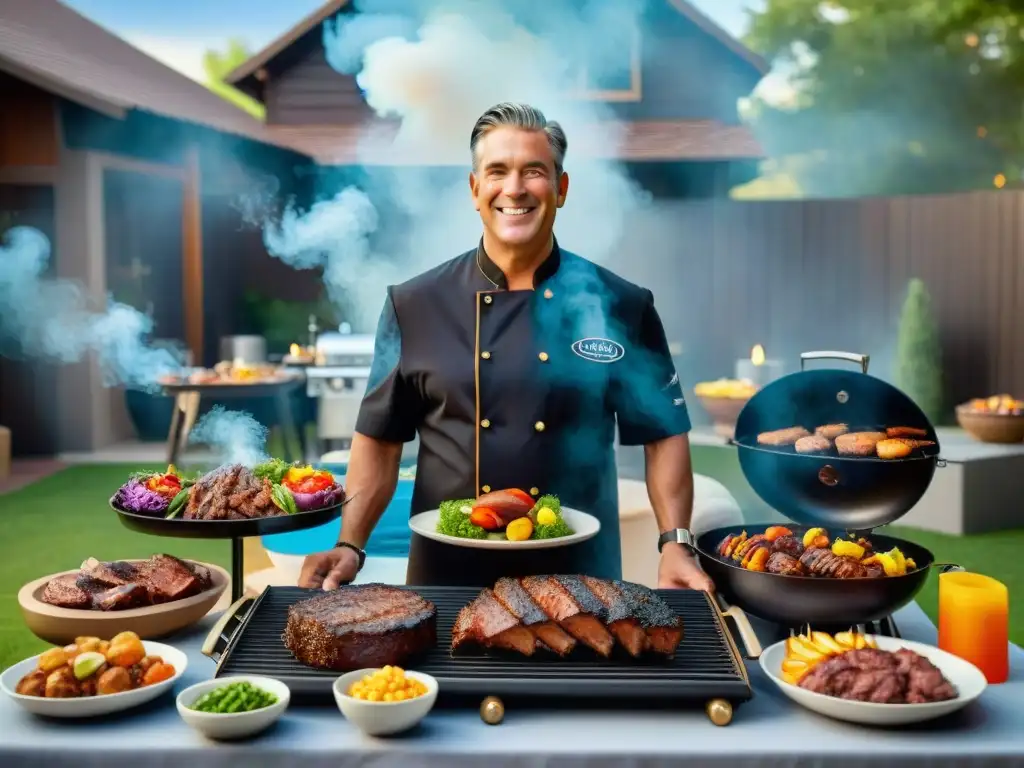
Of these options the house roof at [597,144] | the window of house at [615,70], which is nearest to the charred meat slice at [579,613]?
the house roof at [597,144]

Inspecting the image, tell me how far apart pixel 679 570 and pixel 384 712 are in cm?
109

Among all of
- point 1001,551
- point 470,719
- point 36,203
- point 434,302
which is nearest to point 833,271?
point 1001,551

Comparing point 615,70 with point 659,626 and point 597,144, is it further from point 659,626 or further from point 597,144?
point 659,626

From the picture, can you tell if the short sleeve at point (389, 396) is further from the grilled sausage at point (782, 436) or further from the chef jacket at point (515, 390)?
the grilled sausage at point (782, 436)

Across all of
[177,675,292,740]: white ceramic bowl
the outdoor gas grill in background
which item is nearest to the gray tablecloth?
[177,675,292,740]: white ceramic bowl

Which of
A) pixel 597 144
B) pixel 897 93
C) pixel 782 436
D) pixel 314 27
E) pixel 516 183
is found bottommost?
pixel 782 436

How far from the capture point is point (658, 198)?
47.3 feet

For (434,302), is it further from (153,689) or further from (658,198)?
(658,198)

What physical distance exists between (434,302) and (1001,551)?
19.2 ft

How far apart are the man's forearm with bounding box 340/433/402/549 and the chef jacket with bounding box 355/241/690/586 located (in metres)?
0.05

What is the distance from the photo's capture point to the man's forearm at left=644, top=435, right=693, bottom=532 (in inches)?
120

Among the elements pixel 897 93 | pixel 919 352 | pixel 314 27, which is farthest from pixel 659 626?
pixel 897 93

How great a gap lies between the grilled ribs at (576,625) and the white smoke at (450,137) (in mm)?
10829

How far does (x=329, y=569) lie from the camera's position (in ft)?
8.83
